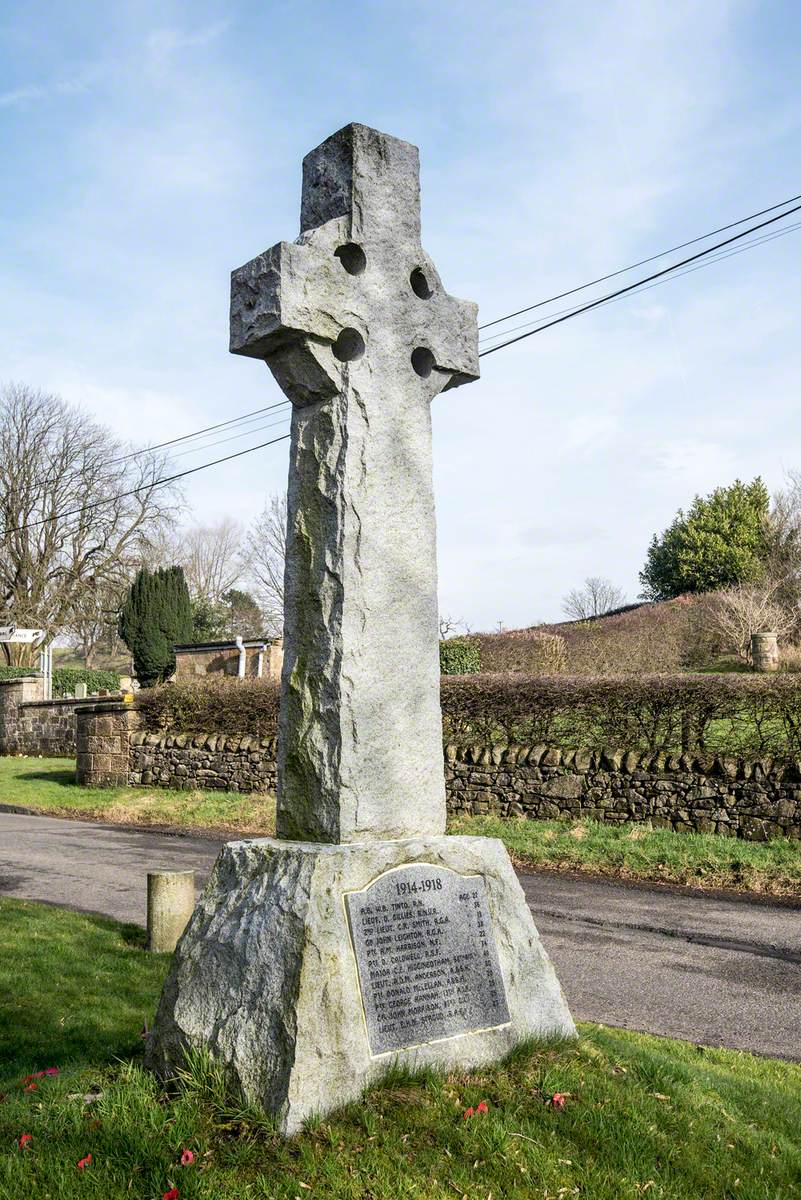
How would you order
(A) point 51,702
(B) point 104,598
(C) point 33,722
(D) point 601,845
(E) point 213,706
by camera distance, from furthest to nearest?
1. (B) point 104,598
2. (C) point 33,722
3. (A) point 51,702
4. (E) point 213,706
5. (D) point 601,845

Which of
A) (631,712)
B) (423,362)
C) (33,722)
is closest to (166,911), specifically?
(423,362)

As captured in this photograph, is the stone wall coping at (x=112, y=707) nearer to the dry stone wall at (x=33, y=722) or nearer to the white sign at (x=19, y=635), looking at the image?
the dry stone wall at (x=33, y=722)

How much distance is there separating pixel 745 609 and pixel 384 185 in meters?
23.2

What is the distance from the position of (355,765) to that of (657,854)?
316 inches

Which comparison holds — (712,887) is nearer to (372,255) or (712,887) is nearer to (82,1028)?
(82,1028)

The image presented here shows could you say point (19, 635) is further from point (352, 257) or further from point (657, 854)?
point (352, 257)

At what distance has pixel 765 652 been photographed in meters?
23.1

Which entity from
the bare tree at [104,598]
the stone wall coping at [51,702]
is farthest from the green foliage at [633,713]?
the bare tree at [104,598]

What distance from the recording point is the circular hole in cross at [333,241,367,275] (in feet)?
13.7

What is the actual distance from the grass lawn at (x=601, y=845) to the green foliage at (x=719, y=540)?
2328cm

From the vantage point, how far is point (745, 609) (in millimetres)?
25484

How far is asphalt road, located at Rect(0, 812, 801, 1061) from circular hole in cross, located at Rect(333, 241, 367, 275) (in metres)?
4.50


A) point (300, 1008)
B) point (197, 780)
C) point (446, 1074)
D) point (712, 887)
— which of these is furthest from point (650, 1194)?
point (197, 780)

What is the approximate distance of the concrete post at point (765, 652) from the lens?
23.1 meters
